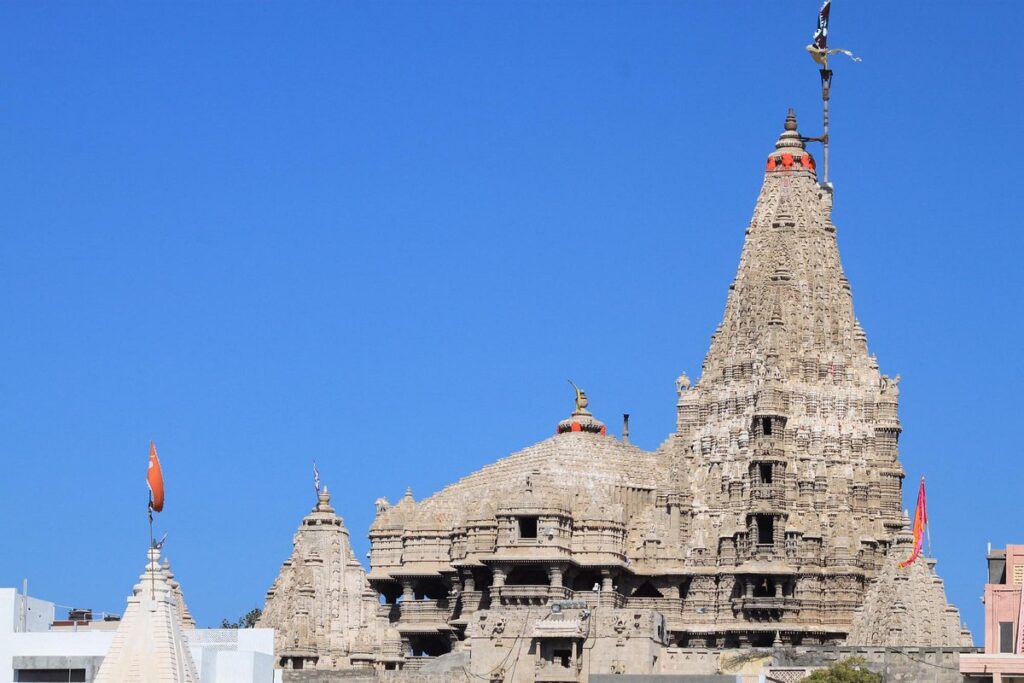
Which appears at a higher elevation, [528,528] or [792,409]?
[792,409]

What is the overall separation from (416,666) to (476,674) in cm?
1089

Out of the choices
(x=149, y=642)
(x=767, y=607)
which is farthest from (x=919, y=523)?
(x=149, y=642)

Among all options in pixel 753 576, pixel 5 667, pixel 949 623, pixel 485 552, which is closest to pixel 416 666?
pixel 485 552

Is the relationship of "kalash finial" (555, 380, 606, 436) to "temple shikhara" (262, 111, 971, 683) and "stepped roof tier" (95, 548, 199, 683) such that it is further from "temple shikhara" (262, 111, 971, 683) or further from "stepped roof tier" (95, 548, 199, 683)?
"stepped roof tier" (95, 548, 199, 683)

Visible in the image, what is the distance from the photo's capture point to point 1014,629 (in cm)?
9025

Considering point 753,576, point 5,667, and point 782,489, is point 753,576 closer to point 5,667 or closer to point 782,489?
point 782,489

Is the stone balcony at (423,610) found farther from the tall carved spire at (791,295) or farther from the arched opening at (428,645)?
the tall carved spire at (791,295)

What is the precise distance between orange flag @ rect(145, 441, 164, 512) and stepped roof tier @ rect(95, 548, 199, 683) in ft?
8.00

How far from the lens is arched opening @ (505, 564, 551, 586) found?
127 metres

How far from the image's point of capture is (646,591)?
130875mm

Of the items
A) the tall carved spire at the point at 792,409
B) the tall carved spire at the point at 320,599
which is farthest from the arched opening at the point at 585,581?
the tall carved spire at the point at 320,599

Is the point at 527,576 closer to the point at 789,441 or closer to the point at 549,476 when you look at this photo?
the point at 549,476

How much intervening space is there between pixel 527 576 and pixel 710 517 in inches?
338

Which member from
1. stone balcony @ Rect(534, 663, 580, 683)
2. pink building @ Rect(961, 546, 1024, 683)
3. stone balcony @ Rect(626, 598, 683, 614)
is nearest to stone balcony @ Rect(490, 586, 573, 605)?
stone balcony @ Rect(626, 598, 683, 614)
